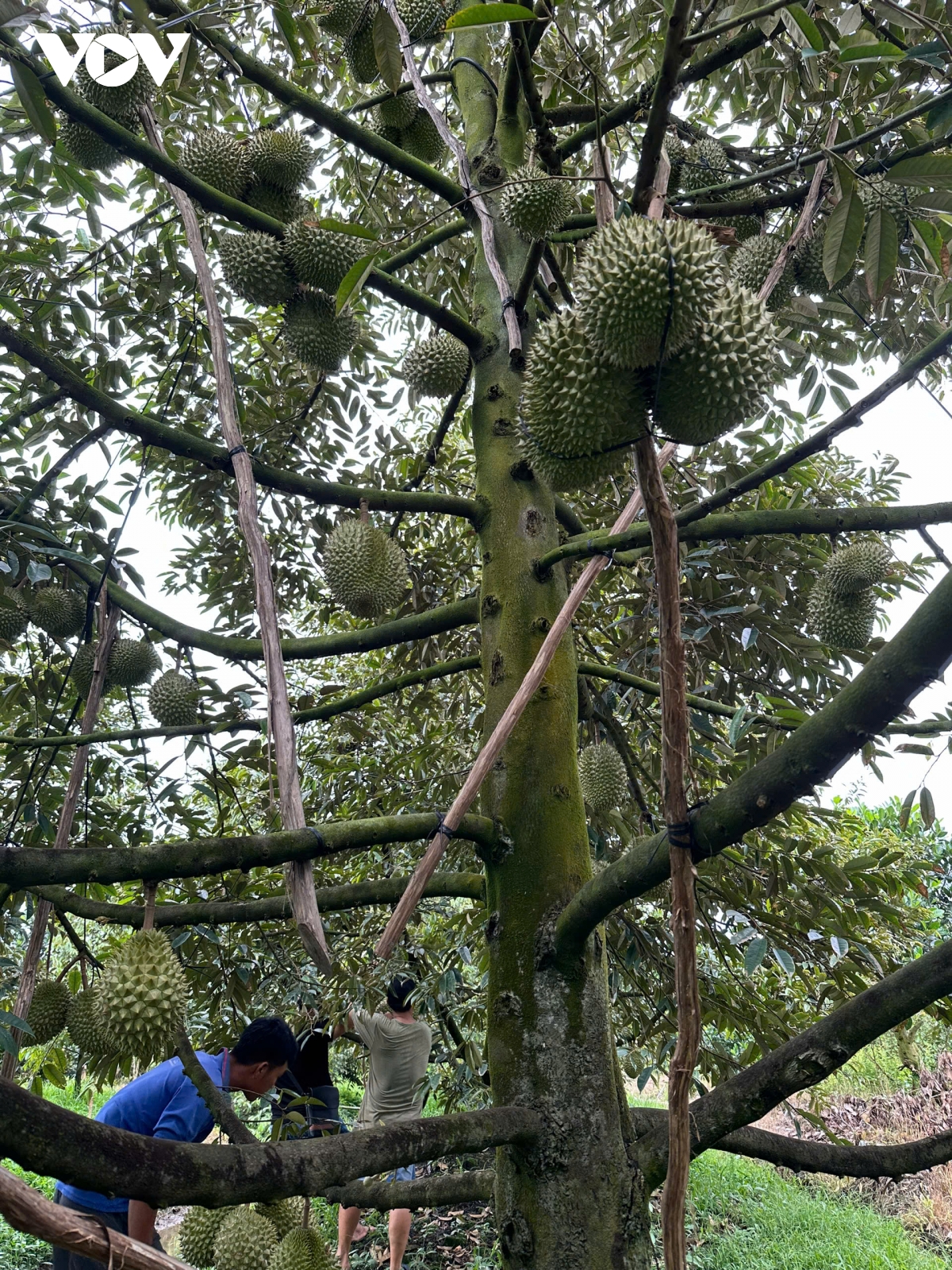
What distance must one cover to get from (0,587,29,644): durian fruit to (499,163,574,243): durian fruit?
153cm

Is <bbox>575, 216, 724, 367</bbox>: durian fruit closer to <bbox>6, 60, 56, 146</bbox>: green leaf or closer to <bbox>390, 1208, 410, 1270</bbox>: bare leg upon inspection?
<bbox>6, 60, 56, 146</bbox>: green leaf

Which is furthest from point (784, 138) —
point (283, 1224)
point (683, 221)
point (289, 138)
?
point (283, 1224)

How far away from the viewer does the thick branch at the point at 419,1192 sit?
5.05ft

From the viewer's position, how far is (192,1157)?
1125 mm

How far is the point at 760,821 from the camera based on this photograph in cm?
120

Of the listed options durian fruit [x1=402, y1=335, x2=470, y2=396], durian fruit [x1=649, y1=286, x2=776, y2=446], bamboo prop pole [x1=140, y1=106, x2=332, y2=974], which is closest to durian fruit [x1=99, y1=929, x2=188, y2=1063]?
bamboo prop pole [x1=140, y1=106, x2=332, y2=974]

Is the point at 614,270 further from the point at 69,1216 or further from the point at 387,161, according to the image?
the point at 387,161

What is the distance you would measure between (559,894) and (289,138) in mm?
1872

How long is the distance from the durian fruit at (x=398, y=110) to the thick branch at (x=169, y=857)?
78.5 inches

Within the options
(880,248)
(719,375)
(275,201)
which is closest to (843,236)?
(880,248)

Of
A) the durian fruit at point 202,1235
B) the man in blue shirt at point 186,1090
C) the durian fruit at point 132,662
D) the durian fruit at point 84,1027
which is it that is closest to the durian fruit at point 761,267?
the durian fruit at point 132,662

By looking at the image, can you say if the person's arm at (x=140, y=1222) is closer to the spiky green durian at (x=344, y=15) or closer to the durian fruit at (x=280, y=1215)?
the durian fruit at (x=280, y=1215)

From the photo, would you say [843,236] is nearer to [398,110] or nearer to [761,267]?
[761,267]

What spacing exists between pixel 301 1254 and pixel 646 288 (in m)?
1.98
